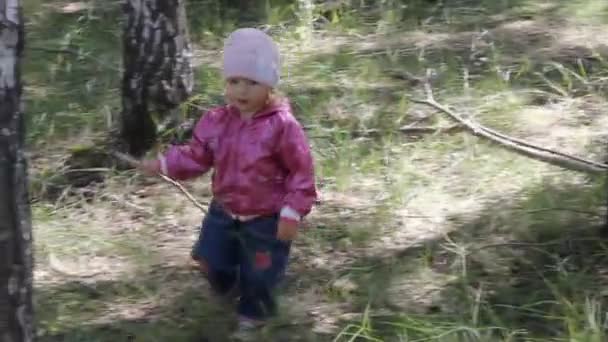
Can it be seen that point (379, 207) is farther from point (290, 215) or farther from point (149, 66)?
point (149, 66)

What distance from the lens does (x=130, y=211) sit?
482 centimetres

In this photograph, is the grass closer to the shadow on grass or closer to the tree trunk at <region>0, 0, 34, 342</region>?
the shadow on grass

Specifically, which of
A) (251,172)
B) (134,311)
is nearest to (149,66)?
(134,311)

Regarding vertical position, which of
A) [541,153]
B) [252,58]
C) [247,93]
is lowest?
[541,153]

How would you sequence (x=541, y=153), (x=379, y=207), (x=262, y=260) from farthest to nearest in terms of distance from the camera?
(x=379, y=207) < (x=541, y=153) < (x=262, y=260)

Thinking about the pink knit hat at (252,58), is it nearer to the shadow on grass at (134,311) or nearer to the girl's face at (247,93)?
the girl's face at (247,93)

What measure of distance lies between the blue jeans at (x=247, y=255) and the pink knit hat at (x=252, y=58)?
0.52 metres

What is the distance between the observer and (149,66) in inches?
207

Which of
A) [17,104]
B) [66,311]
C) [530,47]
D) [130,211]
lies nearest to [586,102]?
[530,47]

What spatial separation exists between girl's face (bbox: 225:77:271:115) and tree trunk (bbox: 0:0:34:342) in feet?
2.98

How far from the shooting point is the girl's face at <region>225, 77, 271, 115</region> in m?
3.49

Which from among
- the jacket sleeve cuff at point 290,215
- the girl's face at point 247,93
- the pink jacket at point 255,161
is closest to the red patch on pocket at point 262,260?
the pink jacket at point 255,161

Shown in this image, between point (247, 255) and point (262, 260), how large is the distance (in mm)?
65

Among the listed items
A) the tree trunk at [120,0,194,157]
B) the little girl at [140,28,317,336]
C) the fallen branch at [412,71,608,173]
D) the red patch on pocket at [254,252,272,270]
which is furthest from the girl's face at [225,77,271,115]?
the tree trunk at [120,0,194,157]
